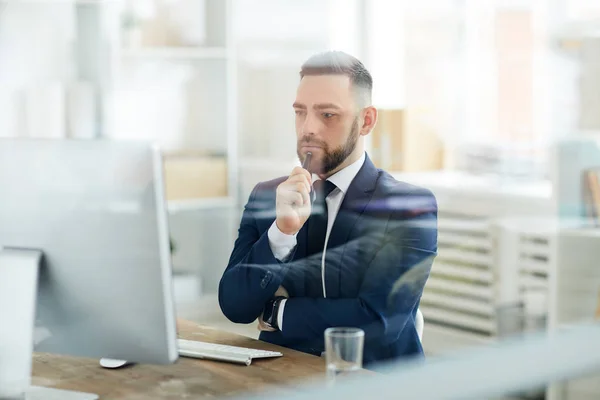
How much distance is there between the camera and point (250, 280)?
1734mm

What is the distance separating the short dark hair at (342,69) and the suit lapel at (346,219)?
8.8 inches

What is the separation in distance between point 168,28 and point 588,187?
1773 mm

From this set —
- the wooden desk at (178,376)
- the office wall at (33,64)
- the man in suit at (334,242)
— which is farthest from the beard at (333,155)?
the office wall at (33,64)

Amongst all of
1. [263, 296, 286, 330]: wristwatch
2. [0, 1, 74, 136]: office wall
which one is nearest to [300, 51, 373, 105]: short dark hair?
[263, 296, 286, 330]: wristwatch

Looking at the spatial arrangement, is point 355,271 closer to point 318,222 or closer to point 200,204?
point 318,222

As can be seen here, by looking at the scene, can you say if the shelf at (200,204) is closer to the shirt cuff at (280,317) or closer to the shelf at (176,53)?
the shelf at (176,53)

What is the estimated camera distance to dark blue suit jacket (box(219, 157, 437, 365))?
1708 millimetres

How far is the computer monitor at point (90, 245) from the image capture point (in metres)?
1.04

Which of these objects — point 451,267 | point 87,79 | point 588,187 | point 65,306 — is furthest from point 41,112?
point 65,306

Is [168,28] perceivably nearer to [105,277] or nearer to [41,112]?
[41,112]

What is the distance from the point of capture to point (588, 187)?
9.02 feet

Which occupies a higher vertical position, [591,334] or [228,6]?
[228,6]

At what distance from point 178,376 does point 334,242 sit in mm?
696

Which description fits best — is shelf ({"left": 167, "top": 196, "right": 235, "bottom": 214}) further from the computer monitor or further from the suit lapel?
the computer monitor
